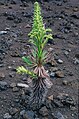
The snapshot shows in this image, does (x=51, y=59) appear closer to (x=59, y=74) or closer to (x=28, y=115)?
(x=59, y=74)

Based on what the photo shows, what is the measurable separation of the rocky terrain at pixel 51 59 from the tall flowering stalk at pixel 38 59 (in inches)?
12.2

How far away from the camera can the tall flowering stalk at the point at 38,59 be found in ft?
10.9

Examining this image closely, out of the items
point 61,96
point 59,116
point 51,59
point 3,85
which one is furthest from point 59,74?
point 59,116

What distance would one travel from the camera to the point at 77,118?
3799mm

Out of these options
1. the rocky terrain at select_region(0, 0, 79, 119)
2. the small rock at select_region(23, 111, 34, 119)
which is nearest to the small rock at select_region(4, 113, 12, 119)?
the rocky terrain at select_region(0, 0, 79, 119)

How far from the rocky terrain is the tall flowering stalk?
0.31 metres

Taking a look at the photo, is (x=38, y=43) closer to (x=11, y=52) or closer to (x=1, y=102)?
(x=1, y=102)

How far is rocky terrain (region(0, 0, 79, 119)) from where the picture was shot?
3865 mm

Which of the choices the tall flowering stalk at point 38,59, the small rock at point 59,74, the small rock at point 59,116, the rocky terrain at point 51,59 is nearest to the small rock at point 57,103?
the rocky terrain at point 51,59

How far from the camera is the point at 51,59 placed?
4.85 metres

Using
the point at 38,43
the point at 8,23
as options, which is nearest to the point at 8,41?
the point at 8,23

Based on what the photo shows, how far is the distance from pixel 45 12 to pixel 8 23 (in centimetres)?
117

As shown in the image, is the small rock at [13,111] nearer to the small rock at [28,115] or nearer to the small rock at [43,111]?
the small rock at [28,115]

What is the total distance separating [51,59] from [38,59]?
1.38 m
